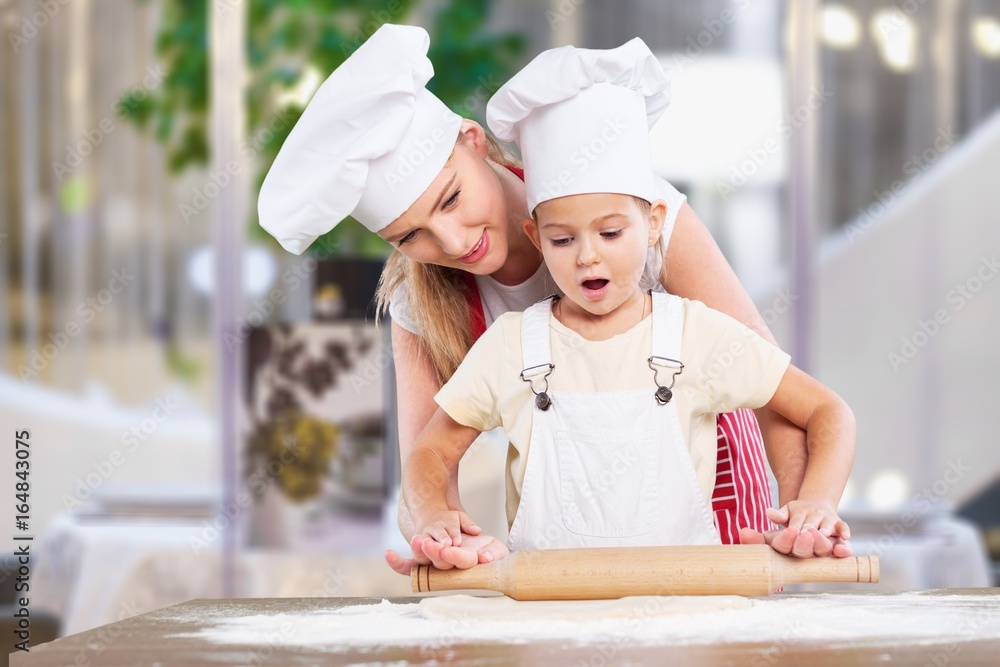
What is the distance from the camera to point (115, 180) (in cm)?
423

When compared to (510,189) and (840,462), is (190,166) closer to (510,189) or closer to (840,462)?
(510,189)

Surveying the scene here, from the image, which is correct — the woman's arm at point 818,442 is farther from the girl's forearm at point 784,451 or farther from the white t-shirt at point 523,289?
the white t-shirt at point 523,289

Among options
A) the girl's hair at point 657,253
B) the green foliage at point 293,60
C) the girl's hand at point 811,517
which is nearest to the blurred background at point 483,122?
the green foliage at point 293,60

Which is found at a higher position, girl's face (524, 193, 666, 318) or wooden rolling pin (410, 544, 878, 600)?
girl's face (524, 193, 666, 318)

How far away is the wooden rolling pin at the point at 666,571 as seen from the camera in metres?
1.08

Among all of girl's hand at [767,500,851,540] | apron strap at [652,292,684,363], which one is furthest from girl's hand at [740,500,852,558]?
apron strap at [652,292,684,363]

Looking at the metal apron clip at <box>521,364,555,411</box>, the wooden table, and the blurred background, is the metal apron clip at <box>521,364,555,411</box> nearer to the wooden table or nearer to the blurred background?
the wooden table

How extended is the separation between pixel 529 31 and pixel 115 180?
1.66 metres

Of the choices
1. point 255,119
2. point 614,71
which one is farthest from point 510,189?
point 255,119

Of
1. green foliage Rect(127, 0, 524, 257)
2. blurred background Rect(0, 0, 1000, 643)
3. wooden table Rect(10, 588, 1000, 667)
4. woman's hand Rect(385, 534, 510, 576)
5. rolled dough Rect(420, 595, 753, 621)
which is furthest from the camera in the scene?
blurred background Rect(0, 0, 1000, 643)

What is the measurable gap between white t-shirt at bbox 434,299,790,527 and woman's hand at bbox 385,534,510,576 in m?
0.16

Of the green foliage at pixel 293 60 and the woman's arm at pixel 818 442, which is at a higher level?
the green foliage at pixel 293 60

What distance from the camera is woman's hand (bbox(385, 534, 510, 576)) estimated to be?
3.74ft

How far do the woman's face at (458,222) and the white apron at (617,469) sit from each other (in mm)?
149
